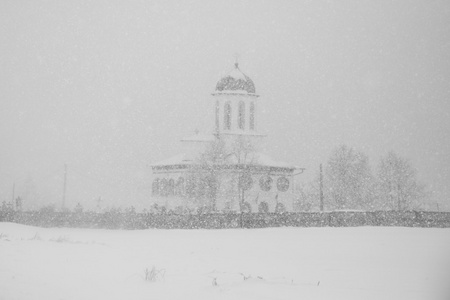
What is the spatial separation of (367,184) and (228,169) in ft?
55.2

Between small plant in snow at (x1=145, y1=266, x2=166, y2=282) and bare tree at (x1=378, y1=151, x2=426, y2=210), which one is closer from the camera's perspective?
small plant in snow at (x1=145, y1=266, x2=166, y2=282)

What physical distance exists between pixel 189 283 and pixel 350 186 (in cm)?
5265

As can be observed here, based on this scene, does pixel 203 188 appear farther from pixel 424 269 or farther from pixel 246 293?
pixel 246 293

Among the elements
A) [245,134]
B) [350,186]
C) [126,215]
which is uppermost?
[245,134]

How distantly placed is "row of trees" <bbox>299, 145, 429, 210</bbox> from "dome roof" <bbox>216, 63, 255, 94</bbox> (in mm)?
11223

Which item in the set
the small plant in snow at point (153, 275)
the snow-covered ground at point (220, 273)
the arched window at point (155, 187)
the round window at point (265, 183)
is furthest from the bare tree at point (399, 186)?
the small plant in snow at point (153, 275)

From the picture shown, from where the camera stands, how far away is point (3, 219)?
138 ft

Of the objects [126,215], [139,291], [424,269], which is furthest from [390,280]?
[126,215]

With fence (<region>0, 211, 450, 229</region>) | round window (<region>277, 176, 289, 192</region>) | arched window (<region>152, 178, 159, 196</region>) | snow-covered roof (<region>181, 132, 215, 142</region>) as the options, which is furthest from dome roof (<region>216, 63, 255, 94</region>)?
fence (<region>0, 211, 450, 229</region>)

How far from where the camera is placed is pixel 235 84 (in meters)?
60.3

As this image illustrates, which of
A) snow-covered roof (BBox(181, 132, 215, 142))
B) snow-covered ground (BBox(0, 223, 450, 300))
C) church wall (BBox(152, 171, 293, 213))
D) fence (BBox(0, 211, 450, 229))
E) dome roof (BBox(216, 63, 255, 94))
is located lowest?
snow-covered ground (BBox(0, 223, 450, 300))

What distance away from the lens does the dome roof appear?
6012 cm

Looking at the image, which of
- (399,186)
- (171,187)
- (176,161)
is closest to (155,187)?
(171,187)

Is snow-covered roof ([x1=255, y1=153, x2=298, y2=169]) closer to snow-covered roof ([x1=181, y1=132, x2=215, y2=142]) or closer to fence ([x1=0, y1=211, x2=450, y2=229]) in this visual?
snow-covered roof ([x1=181, y1=132, x2=215, y2=142])
